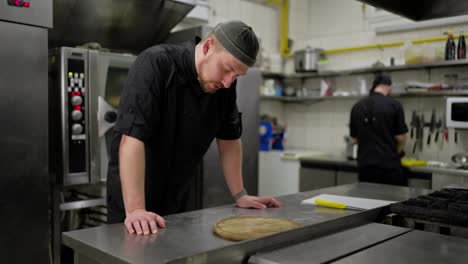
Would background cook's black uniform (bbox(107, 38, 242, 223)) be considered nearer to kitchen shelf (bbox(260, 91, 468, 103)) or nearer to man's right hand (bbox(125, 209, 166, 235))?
man's right hand (bbox(125, 209, 166, 235))

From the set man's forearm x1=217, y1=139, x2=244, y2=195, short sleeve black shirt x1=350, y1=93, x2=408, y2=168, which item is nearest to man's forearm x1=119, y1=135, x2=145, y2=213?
man's forearm x1=217, y1=139, x2=244, y2=195

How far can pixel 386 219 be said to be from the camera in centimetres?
158

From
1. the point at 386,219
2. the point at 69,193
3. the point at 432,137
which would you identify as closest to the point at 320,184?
the point at 432,137

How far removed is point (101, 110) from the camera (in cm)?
277

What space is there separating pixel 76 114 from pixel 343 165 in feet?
8.78

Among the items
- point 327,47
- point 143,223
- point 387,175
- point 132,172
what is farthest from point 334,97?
point 143,223

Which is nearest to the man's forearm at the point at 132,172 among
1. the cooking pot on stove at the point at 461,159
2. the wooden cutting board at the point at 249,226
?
the wooden cutting board at the point at 249,226

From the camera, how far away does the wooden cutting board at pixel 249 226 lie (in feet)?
3.89

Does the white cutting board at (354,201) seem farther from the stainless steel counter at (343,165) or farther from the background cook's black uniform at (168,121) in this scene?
the stainless steel counter at (343,165)

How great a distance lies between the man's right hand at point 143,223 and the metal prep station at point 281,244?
3 cm

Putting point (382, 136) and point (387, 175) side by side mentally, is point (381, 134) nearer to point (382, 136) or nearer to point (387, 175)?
point (382, 136)

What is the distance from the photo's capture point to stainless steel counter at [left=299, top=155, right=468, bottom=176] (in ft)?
11.5

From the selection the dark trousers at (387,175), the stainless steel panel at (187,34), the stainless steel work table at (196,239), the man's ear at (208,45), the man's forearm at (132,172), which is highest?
the stainless steel panel at (187,34)

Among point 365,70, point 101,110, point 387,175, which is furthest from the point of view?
point 365,70
